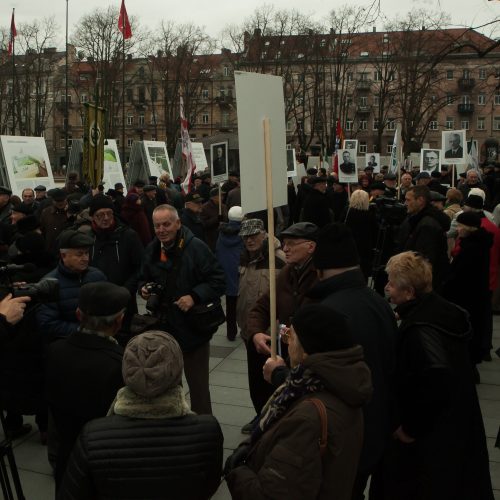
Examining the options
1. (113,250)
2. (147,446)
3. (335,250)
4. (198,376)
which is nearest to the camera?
(147,446)

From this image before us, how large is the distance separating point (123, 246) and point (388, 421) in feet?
10.6

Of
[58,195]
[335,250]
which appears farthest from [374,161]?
[335,250]

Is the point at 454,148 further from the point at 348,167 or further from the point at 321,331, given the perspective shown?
the point at 321,331

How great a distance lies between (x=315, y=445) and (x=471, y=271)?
4.70 meters

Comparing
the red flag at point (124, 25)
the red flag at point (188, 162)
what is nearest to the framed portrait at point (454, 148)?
the red flag at point (188, 162)

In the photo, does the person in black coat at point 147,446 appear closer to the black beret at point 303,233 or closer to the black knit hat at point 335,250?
the black knit hat at point 335,250

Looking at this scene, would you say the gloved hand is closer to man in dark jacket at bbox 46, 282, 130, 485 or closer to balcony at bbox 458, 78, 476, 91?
man in dark jacket at bbox 46, 282, 130, 485

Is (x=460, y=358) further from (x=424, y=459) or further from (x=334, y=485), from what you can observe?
(x=334, y=485)

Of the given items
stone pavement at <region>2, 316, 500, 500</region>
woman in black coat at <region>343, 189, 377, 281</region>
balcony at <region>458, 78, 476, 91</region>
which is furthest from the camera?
balcony at <region>458, 78, 476, 91</region>

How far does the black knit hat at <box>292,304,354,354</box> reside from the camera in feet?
7.95

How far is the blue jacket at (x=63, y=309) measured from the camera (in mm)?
4418

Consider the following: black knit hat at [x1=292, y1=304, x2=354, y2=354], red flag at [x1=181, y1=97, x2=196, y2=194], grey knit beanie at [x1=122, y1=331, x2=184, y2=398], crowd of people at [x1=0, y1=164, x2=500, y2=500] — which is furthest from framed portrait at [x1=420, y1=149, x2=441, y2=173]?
grey knit beanie at [x1=122, y1=331, x2=184, y2=398]

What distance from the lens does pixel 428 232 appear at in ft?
24.5

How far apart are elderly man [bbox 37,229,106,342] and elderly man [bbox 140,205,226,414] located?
17.8 inches
